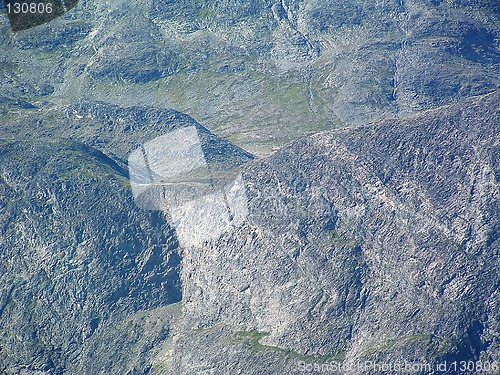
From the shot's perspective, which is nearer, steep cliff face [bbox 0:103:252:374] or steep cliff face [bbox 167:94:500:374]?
steep cliff face [bbox 167:94:500:374]

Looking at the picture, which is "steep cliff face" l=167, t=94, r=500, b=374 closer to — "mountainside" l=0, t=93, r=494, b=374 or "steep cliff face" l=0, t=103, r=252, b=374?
"mountainside" l=0, t=93, r=494, b=374

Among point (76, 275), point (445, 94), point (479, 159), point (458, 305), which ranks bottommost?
point (445, 94)

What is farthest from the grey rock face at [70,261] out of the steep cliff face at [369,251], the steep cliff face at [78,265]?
the steep cliff face at [369,251]

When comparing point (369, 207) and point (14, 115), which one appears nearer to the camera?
point (369, 207)

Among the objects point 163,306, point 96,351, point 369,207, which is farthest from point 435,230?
point 96,351

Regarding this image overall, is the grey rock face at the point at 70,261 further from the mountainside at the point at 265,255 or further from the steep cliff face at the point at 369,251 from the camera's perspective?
the steep cliff face at the point at 369,251

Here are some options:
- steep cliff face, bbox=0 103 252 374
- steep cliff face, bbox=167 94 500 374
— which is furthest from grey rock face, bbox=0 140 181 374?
steep cliff face, bbox=167 94 500 374

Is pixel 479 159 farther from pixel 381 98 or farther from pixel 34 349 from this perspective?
pixel 381 98

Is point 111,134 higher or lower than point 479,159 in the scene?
lower
